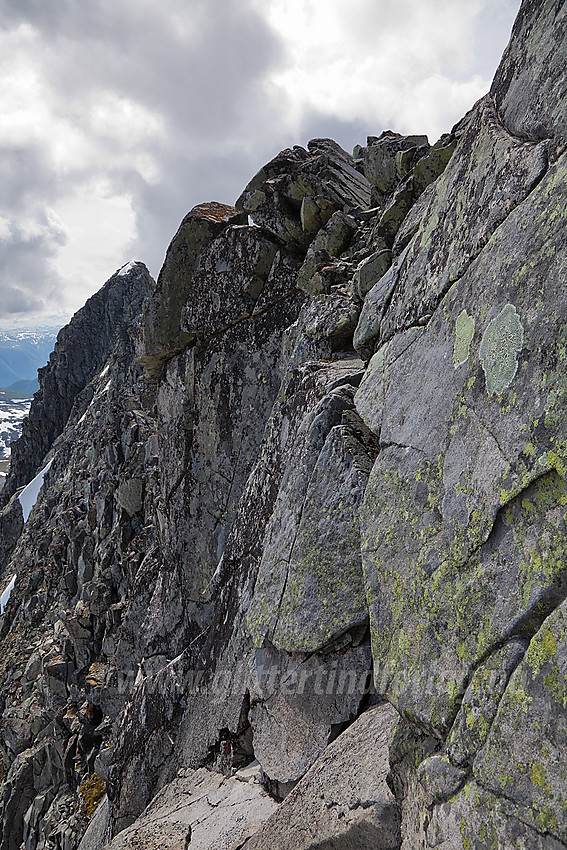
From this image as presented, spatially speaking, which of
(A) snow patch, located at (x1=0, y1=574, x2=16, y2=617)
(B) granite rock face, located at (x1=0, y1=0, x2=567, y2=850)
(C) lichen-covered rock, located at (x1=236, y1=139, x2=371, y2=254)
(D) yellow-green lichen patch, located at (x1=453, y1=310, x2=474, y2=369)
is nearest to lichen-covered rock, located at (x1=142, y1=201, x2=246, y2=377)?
(B) granite rock face, located at (x1=0, y1=0, x2=567, y2=850)

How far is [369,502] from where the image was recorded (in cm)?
815

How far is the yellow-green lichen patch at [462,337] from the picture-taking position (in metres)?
6.59

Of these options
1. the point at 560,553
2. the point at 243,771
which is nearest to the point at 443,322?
the point at 560,553

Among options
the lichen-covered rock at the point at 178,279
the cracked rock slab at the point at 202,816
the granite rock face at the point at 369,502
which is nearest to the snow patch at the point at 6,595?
the granite rock face at the point at 369,502

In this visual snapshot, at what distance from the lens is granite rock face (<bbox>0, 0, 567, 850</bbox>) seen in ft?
16.7

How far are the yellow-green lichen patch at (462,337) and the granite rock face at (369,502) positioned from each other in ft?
0.21

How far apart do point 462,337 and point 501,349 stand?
979 mm

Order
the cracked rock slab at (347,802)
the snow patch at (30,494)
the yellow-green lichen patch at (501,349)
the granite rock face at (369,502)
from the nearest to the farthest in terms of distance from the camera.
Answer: the granite rock face at (369,502) → the yellow-green lichen patch at (501,349) → the cracked rock slab at (347,802) → the snow patch at (30,494)

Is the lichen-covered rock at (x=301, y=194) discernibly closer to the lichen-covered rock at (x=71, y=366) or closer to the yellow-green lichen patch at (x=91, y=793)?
the yellow-green lichen patch at (x=91, y=793)

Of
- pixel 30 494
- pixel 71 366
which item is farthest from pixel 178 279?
pixel 71 366

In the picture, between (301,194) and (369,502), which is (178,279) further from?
(369,502)

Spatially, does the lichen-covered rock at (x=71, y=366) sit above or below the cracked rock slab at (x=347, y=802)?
above

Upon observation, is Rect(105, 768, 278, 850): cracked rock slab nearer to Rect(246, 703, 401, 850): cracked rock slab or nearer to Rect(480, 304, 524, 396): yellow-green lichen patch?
Rect(246, 703, 401, 850): cracked rock slab

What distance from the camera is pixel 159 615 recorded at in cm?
1930
